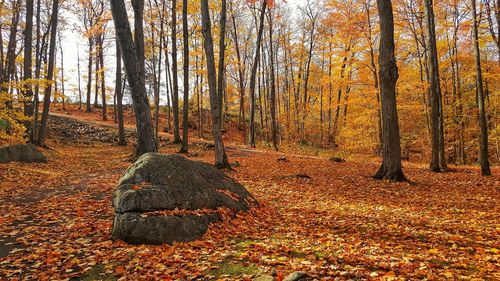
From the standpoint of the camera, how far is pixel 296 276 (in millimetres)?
3738

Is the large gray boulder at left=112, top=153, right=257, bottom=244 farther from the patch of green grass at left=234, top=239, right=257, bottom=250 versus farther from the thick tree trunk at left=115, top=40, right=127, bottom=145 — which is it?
the thick tree trunk at left=115, top=40, right=127, bottom=145

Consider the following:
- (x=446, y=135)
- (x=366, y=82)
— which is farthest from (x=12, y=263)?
(x=446, y=135)

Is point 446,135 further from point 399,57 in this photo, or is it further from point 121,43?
point 121,43

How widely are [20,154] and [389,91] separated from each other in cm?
1365

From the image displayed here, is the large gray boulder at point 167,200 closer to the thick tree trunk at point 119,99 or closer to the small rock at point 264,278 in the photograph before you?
the small rock at point 264,278

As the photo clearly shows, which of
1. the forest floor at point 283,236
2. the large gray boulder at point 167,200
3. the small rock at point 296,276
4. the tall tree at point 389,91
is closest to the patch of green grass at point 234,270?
the forest floor at point 283,236

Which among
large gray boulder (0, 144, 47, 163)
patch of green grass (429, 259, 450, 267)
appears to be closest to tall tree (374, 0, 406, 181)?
patch of green grass (429, 259, 450, 267)

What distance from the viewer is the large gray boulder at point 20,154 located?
11.9 meters

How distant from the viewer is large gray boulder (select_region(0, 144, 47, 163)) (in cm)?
1190

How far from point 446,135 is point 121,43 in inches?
988

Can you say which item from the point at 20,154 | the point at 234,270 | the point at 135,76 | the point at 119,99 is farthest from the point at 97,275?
the point at 119,99

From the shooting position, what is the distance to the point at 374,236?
554 centimetres

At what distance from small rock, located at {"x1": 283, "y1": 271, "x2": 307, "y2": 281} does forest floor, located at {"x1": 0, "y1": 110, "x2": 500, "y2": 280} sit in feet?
0.46

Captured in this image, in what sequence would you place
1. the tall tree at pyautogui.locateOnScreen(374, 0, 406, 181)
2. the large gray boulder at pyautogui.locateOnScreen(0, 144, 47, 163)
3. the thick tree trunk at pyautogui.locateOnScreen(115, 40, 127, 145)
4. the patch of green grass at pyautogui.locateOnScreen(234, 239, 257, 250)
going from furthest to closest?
the thick tree trunk at pyautogui.locateOnScreen(115, 40, 127, 145) → the large gray boulder at pyautogui.locateOnScreen(0, 144, 47, 163) → the tall tree at pyautogui.locateOnScreen(374, 0, 406, 181) → the patch of green grass at pyautogui.locateOnScreen(234, 239, 257, 250)
